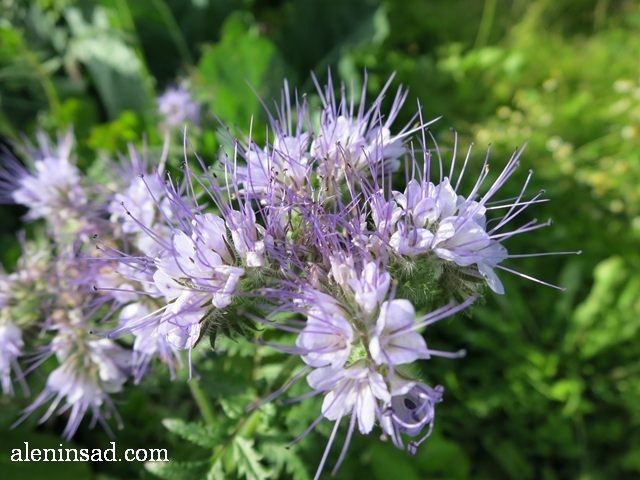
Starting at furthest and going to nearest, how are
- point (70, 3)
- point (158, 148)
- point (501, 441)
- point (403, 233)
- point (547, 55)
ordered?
point (547, 55), point (70, 3), point (501, 441), point (158, 148), point (403, 233)

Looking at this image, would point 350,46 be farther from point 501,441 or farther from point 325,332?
point 325,332

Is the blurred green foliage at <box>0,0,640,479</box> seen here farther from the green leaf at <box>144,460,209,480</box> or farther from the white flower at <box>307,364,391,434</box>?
the white flower at <box>307,364,391,434</box>

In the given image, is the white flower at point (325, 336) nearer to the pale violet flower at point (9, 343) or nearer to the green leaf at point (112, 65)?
the pale violet flower at point (9, 343)

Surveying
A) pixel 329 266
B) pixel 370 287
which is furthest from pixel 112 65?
pixel 370 287

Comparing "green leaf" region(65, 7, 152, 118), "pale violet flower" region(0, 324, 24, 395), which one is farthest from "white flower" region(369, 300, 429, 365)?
"green leaf" region(65, 7, 152, 118)

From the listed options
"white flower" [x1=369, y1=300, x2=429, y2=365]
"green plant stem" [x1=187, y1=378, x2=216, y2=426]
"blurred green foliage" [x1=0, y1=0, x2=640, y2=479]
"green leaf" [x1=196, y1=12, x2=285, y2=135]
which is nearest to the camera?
"white flower" [x1=369, y1=300, x2=429, y2=365]

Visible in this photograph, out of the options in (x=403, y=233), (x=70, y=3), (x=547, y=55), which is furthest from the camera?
(x=547, y=55)

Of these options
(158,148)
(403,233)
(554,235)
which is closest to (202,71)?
(158,148)

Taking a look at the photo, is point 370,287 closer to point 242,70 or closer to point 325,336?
point 325,336

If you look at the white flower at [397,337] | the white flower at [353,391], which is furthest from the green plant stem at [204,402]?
the white flower at [397,337]
